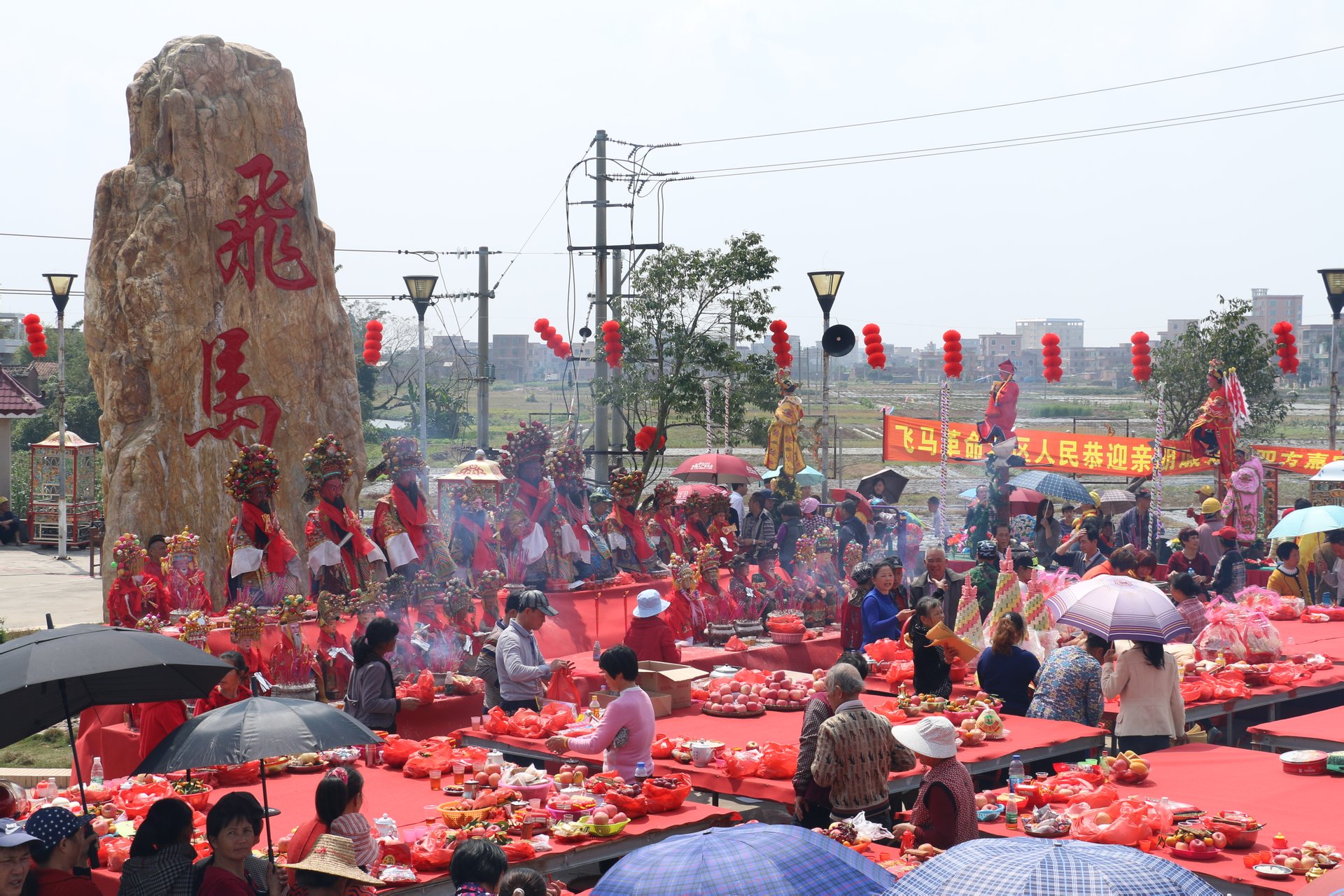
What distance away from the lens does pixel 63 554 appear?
80.4 ft

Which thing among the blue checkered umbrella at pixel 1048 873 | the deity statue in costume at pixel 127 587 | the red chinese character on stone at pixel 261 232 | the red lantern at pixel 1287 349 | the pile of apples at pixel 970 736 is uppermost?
the red chinese character on stone at pixel 261 232

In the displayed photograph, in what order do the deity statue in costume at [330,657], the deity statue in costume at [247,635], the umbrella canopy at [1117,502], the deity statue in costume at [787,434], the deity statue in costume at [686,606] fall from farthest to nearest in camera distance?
the deity statue in costume at [787,434], the umbrella canopy at [1117,502], the deity statue in costume at [686,606], the deity statue in costume at [330,657], the deity statue in costume at [247,635]

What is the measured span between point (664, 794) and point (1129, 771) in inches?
99.0

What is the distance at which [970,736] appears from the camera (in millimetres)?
7945

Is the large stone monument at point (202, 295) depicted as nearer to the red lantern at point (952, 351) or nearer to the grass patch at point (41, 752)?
the grass patch at point (41, 752)

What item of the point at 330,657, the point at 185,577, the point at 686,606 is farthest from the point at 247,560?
the point at 686,606

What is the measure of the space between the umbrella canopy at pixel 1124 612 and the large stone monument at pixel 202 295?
870cm

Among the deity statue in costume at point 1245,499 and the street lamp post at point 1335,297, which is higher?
the street lamp post at point 1335,297

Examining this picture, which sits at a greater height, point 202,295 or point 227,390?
point 202,295

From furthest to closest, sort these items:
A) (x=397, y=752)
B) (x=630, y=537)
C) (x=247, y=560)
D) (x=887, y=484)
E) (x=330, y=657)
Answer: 1. (x=887, y=484)
2. (x=630, y=537)
3. (x=247, y=560)
4. (x=330, y=657)
5. (x=397, y=752)

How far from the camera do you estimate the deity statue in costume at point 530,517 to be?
44.2 feet

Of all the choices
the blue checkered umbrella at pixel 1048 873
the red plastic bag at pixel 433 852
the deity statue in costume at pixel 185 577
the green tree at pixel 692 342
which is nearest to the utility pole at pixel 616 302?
the green tree at pixel 692 342

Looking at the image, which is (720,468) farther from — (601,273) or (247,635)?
(247,635)

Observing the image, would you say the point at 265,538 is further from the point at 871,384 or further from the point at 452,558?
the point at 871,384
